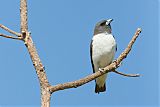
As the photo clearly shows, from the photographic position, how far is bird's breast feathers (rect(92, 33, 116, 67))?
22.2 ft

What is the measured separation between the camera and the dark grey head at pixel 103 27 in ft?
23.6

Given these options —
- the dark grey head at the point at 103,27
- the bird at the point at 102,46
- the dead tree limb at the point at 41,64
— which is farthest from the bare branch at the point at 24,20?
the dark grey head at the point at 103,27

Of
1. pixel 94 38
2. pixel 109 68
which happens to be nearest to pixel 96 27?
pixel 94 38

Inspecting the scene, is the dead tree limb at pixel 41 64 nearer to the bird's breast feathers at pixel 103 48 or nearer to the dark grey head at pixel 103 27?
the bird's breast feathers at pixel 103 48

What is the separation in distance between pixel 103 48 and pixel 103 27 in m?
0.60

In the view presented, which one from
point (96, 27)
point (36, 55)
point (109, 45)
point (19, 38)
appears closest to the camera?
point (36, 55)

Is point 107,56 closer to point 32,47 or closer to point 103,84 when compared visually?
point 103,84

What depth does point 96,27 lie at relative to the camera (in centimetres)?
743

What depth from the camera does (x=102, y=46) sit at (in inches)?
269

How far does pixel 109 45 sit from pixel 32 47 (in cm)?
310

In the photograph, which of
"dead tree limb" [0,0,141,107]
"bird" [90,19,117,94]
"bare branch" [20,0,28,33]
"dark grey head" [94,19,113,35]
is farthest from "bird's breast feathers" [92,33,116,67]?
"bare branch" [20,0,28,33]

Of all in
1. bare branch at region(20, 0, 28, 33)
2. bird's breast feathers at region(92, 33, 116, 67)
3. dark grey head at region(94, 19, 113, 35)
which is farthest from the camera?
dark grey head at region(94, 19, 113, 35)

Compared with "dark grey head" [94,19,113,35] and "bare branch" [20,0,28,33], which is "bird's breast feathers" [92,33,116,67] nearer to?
"dark grey head" [94,19,113,35]

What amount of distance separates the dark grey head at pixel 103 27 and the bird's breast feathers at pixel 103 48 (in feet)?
0.57
